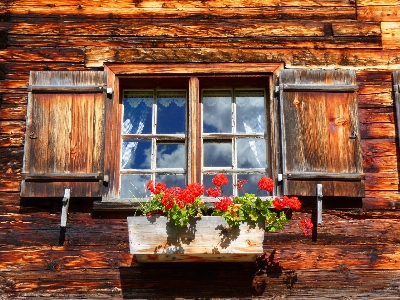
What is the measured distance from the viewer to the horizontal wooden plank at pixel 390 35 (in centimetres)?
573

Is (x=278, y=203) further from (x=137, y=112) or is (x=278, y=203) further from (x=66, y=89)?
(x=66, y=89)

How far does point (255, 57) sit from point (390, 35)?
48.8 inches

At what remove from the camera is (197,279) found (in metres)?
5.04

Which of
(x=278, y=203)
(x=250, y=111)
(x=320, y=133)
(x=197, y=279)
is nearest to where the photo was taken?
(x=278, y=203)

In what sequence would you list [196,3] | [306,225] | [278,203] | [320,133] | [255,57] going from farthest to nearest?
[196,3], [255,57], [320,133], [306,225], [278,203]

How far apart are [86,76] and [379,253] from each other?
284 cm

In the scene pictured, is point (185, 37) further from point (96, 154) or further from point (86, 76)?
point (96, 154)

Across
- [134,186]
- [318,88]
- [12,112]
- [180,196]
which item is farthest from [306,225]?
[12,112]

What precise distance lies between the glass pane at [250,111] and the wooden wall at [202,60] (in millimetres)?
352

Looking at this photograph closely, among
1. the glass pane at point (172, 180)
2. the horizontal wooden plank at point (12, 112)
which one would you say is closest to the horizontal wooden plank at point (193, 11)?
the horizontal wooden plank at point (12, 112)

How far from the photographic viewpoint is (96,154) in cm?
528

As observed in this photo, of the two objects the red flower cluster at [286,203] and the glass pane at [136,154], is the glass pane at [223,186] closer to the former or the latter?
the glass pane at [136,154]

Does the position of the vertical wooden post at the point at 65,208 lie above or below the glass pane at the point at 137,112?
below

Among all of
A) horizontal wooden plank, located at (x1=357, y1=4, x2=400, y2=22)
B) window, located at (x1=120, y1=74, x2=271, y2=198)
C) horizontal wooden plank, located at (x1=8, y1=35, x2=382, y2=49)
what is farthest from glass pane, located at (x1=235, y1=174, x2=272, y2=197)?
horizontal wooden plank, located at (x1=357, y1=4, x2=400, y2=22)
